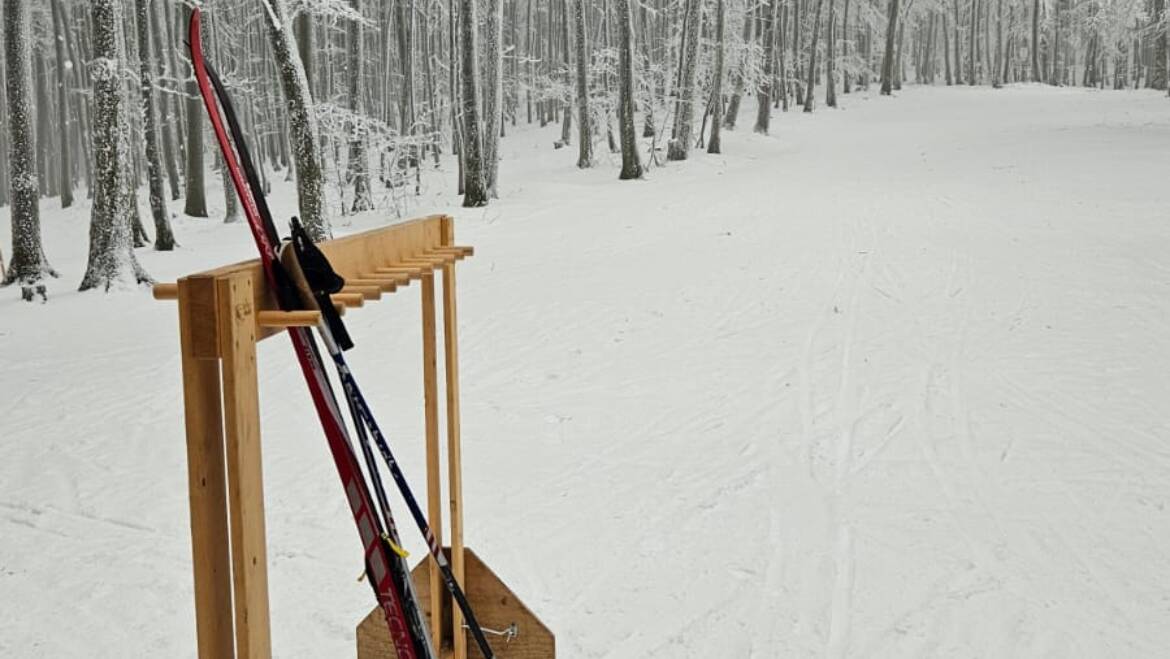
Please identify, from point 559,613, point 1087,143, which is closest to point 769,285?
point 559,613

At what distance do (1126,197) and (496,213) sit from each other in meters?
10.2

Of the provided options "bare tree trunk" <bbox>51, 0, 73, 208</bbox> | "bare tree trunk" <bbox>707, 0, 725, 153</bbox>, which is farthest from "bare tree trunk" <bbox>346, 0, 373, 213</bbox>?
"bare tree trunk" <bbox>51, 0, 73, 208</bbox>

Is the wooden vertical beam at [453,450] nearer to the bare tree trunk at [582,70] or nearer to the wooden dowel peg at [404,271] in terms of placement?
the wooden dowel peg at [404,271]

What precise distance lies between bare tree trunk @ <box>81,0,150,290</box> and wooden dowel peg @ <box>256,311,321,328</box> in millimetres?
10857

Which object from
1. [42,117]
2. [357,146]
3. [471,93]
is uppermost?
[42,117]

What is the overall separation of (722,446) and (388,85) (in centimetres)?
3138

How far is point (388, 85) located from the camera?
3525cm

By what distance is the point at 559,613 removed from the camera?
4.20 m

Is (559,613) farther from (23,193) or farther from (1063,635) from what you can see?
(23,193)

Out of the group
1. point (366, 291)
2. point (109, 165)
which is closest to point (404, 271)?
point (366, 291)

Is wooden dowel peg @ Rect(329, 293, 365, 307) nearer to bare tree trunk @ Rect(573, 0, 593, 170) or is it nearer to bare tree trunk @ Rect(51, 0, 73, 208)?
bare tree trunk @ Rect(573, 0, 593, 170)

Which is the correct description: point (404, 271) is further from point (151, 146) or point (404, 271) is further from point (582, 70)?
point (582, 70)

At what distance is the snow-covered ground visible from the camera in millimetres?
4156

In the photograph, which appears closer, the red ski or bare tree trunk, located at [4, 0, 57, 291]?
the red ski
